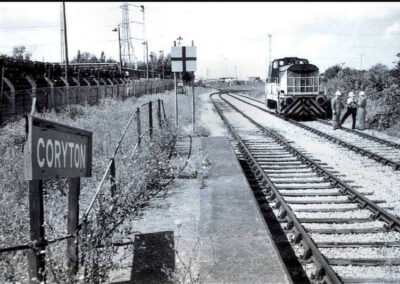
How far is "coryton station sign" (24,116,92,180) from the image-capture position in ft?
8.68

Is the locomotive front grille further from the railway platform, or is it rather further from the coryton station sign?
the coryton station sign

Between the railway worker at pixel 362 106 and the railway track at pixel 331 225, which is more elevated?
the railway worker at pixel 362 106

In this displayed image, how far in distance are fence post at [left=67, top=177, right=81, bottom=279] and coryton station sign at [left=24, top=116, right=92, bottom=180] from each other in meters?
0.18

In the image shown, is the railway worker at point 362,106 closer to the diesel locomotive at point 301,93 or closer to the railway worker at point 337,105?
the railway worker at point 337,105

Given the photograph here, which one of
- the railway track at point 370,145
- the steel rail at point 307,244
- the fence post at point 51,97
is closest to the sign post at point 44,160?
the steel rail at point 307,244

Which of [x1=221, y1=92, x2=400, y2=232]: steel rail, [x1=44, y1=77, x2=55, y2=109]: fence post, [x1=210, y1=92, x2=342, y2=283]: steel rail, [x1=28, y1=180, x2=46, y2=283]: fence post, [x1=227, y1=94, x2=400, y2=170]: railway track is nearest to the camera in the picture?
[x1=28, y1=180, x2=46, y2=283]: fence post

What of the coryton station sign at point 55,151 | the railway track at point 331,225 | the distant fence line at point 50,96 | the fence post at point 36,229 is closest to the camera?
the coryton station sign at point 55,151

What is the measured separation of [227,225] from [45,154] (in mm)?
3236

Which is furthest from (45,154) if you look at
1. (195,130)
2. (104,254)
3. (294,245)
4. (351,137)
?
(351,137)

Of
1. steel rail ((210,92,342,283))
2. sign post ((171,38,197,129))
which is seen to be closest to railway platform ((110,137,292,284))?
steel rail ((210,92,342,283))

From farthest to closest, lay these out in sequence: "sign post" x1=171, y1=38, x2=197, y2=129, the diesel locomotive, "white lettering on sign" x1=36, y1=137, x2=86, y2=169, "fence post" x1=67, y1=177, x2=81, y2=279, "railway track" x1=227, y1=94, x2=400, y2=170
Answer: the diesel locomotive < "sign post" x1=171, y1=38, x2=197, y2=129 < "railway track" x1=227, y1=94, x2=400, y2=170 < "fence post" x1=67, y1=177, x2=81, y2=279 < "white lettering on sign" x1=36, y1=137, x2=86, y2=169

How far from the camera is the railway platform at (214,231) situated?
4074mm

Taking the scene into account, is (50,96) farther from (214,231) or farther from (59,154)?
(59,154)

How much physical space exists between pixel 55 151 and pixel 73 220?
0.96 meters
